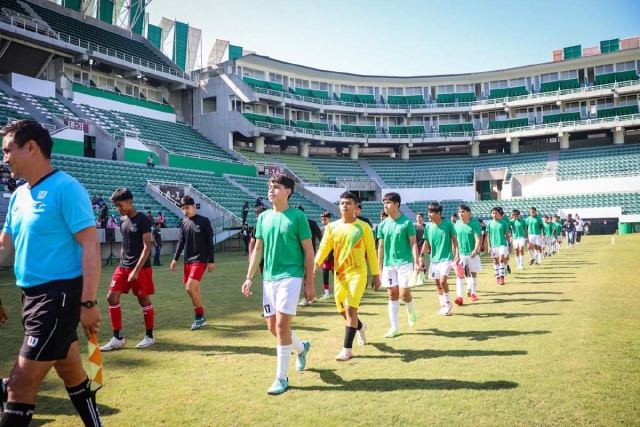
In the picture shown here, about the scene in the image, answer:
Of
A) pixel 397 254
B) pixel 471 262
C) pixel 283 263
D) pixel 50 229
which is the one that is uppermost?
pixel 50 229

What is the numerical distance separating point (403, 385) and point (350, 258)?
2.00m

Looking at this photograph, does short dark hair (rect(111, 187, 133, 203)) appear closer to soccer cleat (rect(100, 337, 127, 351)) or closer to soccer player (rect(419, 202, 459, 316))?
soccer cleat (rect(100, 337, 127, 351))

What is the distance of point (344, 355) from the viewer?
5922 mm

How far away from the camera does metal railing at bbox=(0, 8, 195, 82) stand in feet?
107

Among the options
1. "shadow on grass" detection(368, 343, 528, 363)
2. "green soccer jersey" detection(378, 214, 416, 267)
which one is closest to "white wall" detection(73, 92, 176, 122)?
"green soccer jersey" detection(378, 214, 416, 267)

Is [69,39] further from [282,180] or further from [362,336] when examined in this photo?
[362,336]

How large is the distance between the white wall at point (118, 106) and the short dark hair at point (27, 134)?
36977 mm

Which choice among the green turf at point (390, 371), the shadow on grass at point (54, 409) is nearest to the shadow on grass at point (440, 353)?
the green turf at point (390, 371)

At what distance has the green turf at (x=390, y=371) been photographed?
412 centimetres

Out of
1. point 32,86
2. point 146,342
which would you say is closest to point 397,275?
point 146,342

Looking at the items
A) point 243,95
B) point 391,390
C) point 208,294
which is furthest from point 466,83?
point 391,390

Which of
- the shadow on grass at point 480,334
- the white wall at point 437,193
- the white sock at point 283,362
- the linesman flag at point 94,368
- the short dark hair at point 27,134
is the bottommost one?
the shadow on grass at point 480,334

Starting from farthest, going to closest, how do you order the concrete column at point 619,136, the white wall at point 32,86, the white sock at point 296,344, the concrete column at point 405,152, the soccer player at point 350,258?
the concrete column at point 405,152 < the concrete column at point 619,136 < the white wall at point 32,86 < the soccer player at point 350,258 < the white sock at point 296,344

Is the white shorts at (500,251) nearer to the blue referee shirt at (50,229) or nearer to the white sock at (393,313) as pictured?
the white sock at (393,313)
